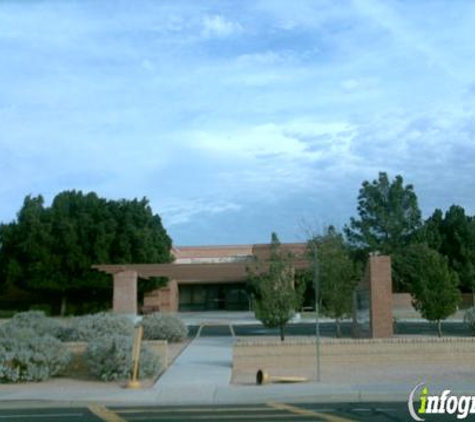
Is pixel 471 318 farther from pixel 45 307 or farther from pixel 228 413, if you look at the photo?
pixel 45 307

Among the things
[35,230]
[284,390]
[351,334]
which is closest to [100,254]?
[35,230]

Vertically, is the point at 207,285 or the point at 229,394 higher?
the point at 207,285

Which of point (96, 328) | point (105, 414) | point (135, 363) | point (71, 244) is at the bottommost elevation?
point (105, 414)

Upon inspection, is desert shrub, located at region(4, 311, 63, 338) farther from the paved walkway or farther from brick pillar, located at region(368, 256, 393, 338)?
brick pillar, located at region(368, 256, 393, 338)

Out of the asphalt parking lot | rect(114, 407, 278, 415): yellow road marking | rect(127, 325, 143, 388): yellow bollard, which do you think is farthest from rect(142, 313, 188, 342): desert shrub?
rect(114, 407, 278, 415): yellow road marking

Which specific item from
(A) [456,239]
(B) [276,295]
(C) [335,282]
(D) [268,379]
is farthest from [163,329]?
(A) [456,239]

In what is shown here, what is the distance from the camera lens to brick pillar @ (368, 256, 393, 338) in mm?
30391

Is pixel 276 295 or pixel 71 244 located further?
pixel 71 244

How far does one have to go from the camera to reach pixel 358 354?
72.5 ft

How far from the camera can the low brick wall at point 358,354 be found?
21891 millimetres

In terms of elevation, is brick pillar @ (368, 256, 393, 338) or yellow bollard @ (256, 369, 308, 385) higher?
brick pillar @ (368, 256, 393, 338)

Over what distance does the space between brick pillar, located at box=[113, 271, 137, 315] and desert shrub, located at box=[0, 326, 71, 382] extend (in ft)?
91.9

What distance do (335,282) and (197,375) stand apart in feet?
39.3
